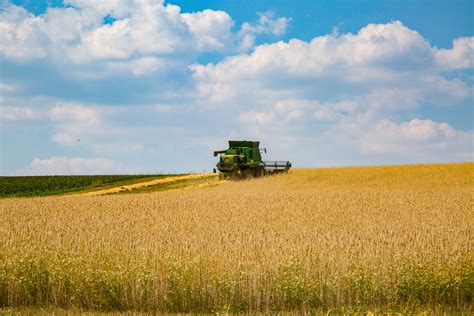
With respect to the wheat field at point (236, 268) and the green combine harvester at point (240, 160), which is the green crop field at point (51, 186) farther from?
the wheat field at point (236, 268)

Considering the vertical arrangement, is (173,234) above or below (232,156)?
below

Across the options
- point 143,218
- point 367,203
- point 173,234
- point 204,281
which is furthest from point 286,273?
point 367,203

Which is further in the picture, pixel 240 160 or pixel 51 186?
pixel 51 186

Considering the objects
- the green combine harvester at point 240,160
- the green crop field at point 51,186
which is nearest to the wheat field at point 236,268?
the green combine harvester at point 240,160

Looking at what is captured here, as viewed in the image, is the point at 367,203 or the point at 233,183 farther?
the point at 233,183

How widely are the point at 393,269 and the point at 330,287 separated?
149cm

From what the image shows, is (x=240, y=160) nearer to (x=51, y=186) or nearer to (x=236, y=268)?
(x=51, y=186)

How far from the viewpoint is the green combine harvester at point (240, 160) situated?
155 feet

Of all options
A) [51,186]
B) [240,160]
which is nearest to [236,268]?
[240,160]

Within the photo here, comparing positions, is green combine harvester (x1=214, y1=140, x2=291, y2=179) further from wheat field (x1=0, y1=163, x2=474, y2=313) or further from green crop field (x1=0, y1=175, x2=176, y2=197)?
wheat field (x1=0, y1=163, x2=474, y2=313)

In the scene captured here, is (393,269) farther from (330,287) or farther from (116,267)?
(116,267)

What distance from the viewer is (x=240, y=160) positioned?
157 ft

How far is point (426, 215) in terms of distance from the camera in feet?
74.6

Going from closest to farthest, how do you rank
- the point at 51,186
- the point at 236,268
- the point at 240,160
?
the point at 236,268
the point at 240,160
the point at 51,186
